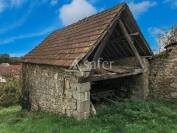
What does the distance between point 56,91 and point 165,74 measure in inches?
197

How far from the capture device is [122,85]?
1234 cm

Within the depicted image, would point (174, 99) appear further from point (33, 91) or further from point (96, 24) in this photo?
point (33, 91)

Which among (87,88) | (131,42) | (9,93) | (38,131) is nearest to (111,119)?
(87,88)

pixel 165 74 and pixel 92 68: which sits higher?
pixel 92 68

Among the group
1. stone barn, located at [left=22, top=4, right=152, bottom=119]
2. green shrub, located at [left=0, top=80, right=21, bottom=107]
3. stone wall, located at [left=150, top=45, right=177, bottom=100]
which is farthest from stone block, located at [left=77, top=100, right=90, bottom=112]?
green shrub, located at [left=0, top=80, right=21, bottom=107]

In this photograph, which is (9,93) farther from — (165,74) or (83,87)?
(165,74)

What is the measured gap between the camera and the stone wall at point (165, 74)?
10648 millimetres

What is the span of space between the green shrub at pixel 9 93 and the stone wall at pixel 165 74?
39.2 ft

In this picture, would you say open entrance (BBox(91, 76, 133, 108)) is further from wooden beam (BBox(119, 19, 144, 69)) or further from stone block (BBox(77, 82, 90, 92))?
stone block (BBox(77, 82, 90, 92))

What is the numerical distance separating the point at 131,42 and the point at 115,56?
6.55 feet

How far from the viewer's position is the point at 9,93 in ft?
64.3

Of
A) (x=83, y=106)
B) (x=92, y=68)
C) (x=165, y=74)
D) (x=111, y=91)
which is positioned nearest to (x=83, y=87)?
(x=83, y=106)

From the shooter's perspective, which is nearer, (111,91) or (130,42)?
(130,42)

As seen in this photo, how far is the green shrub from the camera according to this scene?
1947cm
